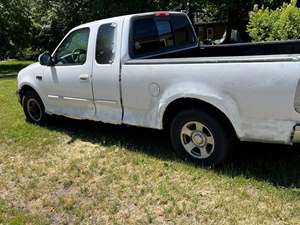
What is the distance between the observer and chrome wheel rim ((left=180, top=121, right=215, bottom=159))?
5297 mm

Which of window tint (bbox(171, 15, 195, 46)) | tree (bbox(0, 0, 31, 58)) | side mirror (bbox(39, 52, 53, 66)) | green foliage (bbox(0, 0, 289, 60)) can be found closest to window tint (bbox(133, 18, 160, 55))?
window tint (bbox(171, 15, 195, 46))

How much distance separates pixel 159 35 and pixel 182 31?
1.86 feet

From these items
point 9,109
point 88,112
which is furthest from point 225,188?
point 9,109

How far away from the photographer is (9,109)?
32.0 feet

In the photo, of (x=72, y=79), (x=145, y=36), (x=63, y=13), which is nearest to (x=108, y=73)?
(x=145, y=36)

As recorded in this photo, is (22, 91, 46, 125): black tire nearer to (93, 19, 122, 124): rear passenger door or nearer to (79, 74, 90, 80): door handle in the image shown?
(79, 74, 90, 80): door handle

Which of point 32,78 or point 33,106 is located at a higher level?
point 32,78

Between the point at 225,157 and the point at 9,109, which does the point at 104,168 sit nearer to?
the point at 225,157

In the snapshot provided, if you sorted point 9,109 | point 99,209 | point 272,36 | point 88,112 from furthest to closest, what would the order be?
point 272,36, point 9,109, point 88,112, point 99,209

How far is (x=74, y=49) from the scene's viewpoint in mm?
6930

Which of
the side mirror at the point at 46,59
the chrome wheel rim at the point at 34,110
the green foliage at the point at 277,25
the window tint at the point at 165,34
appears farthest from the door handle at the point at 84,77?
the green foliage at the point at 277,25

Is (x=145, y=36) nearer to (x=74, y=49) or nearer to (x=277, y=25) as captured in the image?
(x=74, y=49)

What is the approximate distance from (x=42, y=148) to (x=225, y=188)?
299 centimetres

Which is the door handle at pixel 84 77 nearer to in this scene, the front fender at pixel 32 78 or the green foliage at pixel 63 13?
the front fender at pixel 32 78
